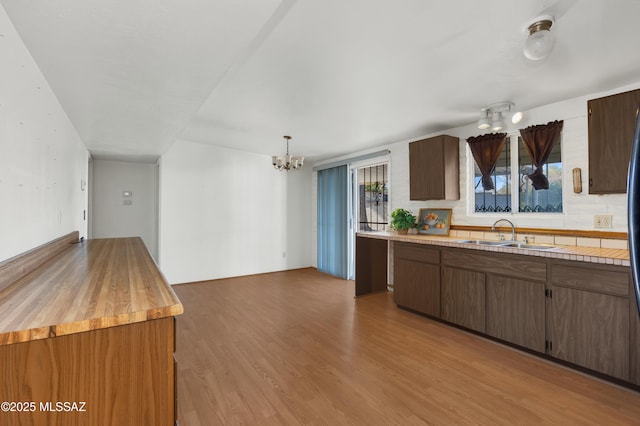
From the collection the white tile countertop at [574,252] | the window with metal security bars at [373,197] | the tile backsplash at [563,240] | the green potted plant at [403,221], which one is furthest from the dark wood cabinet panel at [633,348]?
the window with metal security bars at [373,197]

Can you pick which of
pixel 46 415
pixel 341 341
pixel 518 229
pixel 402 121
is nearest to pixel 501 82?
pixel 402 121

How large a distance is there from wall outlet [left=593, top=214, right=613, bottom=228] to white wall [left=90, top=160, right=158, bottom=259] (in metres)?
5.81

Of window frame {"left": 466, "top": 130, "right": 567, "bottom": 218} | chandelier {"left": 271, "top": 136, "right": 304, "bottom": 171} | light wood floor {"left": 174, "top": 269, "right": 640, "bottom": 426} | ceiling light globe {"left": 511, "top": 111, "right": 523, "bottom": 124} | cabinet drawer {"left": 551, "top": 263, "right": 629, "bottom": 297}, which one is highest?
ceiling light globe {"left": 511, "top": 111, "right": 523, "bottom": 124}

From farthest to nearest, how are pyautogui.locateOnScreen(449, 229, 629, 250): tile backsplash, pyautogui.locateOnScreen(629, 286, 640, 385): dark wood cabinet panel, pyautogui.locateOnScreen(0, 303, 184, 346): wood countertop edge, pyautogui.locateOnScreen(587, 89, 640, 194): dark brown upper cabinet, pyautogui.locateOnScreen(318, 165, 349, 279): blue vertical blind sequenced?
pyautogui.locateOnScreen(318, 165, 349, 279): blue vertical blind, pyautogui.locateOnScreen(449, 229, 629, 250): tile backsplash, pyautogui.locateOnScreen(587, 89, 640, 194): dark brown upper cabinet, pyautogui.locateOnScreen(629, 286, 640, 385): dark wood cabinet panel, pyautogui.locateOnScreen(0, 303, 184, 346): wood countertop edge

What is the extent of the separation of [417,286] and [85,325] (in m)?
3.21

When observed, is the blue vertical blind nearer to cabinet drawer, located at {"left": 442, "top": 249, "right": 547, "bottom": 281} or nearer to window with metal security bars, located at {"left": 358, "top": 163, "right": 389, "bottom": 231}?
window with metal security bars, located at {"left": 358, "top": 163, "right": 389, "bottom": 231}

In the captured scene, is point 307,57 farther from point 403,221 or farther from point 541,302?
point 541,302

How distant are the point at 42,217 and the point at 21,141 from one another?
61cm

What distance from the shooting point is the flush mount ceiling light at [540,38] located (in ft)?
5.50

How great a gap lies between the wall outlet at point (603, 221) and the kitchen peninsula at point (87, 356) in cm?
342

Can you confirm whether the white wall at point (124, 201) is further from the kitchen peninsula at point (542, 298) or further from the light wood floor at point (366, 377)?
the kitchen peninsula at point (542, 298)

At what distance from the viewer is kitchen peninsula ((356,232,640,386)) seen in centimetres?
210

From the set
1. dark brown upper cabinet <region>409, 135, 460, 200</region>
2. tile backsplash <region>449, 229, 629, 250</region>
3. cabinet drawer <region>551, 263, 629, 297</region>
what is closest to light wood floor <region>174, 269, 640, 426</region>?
cabinet drawer <region>551, 263, 629, 297</region>

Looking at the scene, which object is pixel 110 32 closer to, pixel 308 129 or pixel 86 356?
pixel 86 356
